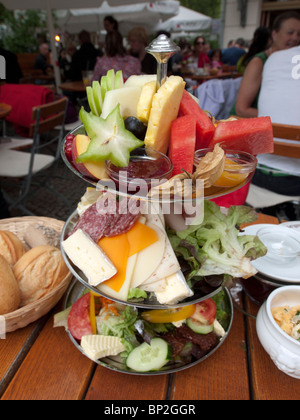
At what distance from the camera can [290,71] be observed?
6.38 ft

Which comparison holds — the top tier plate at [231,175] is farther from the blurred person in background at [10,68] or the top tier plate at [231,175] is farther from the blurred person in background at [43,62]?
the blurred person in background at [43,62]

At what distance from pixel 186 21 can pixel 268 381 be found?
410 inches

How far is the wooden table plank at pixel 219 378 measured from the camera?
78 centimetres

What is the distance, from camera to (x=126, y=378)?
0.82 m

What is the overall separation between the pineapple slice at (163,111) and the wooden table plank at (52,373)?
2.23ft

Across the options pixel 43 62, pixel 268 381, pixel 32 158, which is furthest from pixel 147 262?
pixel 43 62

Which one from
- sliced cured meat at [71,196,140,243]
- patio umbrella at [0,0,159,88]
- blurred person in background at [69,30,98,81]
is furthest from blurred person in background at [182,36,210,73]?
sliced cured meat at [71,196,140,243]

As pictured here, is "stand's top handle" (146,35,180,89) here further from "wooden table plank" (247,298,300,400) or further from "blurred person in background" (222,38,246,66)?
"blurred person in background" (222,38,246,66)

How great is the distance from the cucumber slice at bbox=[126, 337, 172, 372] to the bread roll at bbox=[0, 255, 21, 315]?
40 cm

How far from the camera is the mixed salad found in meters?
0.81

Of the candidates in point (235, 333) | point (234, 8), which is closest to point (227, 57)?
point (234, 8)

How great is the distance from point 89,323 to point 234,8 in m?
12.1

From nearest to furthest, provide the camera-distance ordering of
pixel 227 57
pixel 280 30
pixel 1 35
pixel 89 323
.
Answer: pixel 89 323 < pixel 280 30 < pixel 227 57 < pixel 1 35
